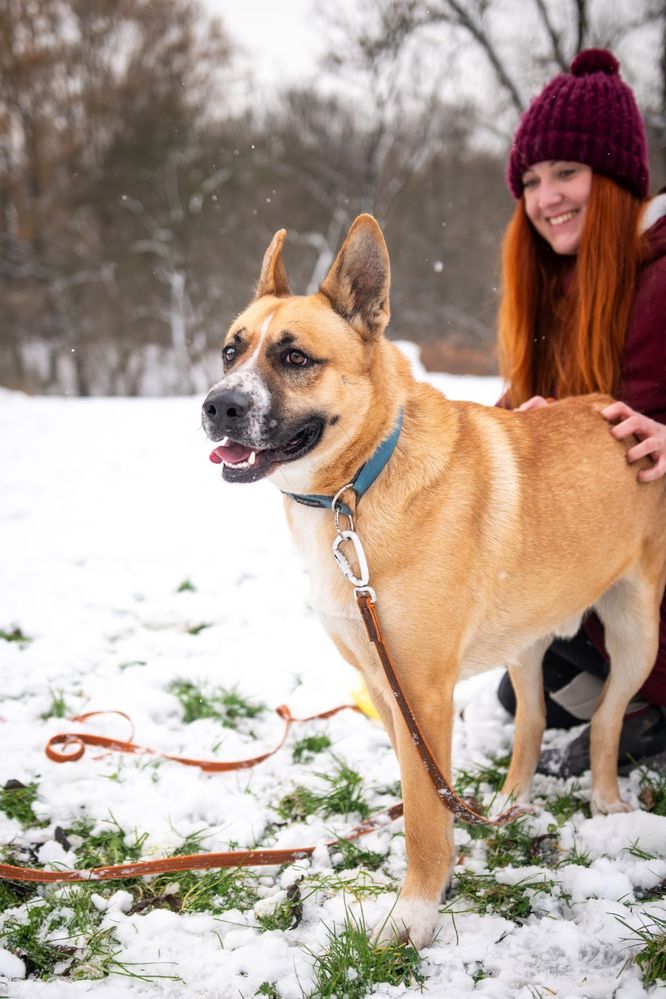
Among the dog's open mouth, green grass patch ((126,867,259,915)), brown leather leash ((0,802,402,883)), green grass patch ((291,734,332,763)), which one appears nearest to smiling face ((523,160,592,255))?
Result: the dog's open mouth

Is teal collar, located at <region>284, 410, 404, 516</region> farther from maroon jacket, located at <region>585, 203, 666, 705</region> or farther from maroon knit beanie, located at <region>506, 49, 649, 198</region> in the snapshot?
maroon knit beanie, located at <region>506, 49, 649, 198</region>

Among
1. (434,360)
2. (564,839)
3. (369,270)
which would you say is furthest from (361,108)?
(564,839)

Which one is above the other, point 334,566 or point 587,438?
point 587,438

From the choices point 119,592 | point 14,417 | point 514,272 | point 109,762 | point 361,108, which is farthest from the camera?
point 361,108

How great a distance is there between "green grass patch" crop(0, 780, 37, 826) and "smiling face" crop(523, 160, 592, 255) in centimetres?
336

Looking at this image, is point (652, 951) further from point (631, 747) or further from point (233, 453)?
point (233, 453)

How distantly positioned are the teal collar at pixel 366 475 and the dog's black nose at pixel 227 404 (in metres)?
0.36

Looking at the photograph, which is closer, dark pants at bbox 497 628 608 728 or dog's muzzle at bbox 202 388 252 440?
dog's muzzle at bbox 202 388 252 440

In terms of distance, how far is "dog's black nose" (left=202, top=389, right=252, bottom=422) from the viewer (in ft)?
6.32

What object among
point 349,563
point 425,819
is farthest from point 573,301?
point 425,819

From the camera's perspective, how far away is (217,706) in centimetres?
316

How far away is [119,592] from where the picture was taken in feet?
14.3

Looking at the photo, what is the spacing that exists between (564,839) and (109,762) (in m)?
1.85

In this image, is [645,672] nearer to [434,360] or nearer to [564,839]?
[564,839]
